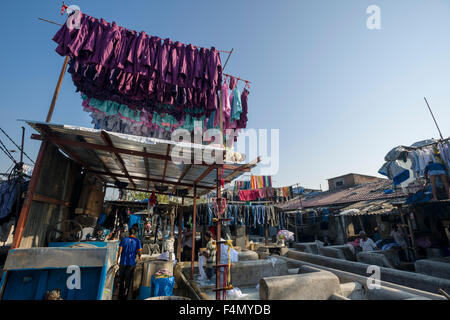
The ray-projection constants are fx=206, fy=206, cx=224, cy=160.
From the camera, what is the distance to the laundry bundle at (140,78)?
500 centimetres

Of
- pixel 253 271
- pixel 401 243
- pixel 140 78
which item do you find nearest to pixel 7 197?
pixel 140 78

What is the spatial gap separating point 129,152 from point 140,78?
1.99m

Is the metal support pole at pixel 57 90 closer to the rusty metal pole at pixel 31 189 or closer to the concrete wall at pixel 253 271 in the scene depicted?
the rusty metal pole at pixel 31 189

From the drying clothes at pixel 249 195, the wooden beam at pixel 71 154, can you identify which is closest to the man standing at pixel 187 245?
the wooden beam at pixel 71 154

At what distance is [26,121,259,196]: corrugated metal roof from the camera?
4195 millimetres

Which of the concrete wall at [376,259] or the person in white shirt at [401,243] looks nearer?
the concrete wall at [376,259]

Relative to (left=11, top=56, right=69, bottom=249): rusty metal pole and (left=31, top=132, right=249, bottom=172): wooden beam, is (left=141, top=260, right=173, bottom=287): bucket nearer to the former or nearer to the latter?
(left=11, top=56, right=69, bottom=249): rusty metal pole

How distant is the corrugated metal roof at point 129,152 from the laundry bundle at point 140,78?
85 centimetres

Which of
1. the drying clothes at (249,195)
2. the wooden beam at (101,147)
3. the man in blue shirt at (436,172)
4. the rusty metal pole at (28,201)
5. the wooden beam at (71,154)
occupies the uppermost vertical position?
the drying clothes at (249,195)

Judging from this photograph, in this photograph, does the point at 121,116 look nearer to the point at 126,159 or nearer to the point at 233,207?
the point at 126,159

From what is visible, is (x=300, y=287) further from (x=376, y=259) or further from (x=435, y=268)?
(x=376, y=259)

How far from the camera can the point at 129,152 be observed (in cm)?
498
